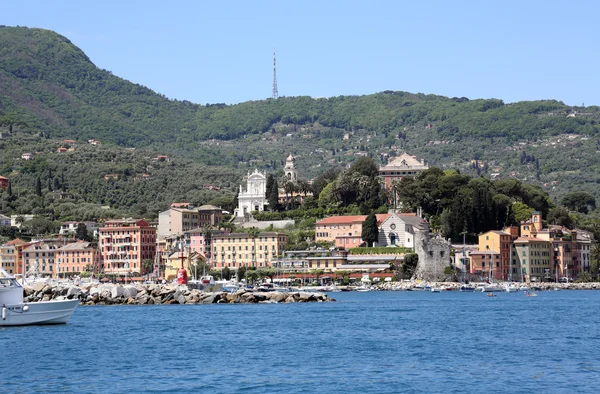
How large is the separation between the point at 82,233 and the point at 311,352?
84.6 m

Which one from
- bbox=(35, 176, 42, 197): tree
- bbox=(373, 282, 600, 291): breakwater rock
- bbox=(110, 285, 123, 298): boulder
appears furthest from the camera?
bbox=(35, 176, 42, 197): tree

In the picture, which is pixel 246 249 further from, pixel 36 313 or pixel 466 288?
pixel 36 313

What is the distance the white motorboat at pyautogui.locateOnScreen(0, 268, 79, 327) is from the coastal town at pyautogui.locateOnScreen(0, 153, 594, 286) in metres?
40.0

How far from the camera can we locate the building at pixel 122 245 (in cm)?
11456

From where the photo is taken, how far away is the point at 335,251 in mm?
103375

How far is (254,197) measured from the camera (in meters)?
122

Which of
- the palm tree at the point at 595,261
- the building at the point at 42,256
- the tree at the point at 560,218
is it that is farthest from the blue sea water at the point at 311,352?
the building at the point at 42,256

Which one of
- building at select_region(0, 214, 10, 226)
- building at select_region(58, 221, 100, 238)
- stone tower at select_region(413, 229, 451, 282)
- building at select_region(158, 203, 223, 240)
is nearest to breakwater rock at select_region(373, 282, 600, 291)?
stone tower at select_region(413, 229, 451, 282)

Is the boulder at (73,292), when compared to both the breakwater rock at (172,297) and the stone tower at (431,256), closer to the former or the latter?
the breakwater rock at (172,297)

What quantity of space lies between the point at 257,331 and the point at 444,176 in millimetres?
59828

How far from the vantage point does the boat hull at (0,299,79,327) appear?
49375 mm

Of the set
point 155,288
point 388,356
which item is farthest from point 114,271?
point 388,356

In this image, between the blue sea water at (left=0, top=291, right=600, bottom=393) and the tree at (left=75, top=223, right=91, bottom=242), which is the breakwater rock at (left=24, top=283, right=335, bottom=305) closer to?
the blue sea water at (left=0, top=291, right=600, bottom=393)

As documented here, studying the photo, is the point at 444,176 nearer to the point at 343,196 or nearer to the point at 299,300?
the point at 343,196
